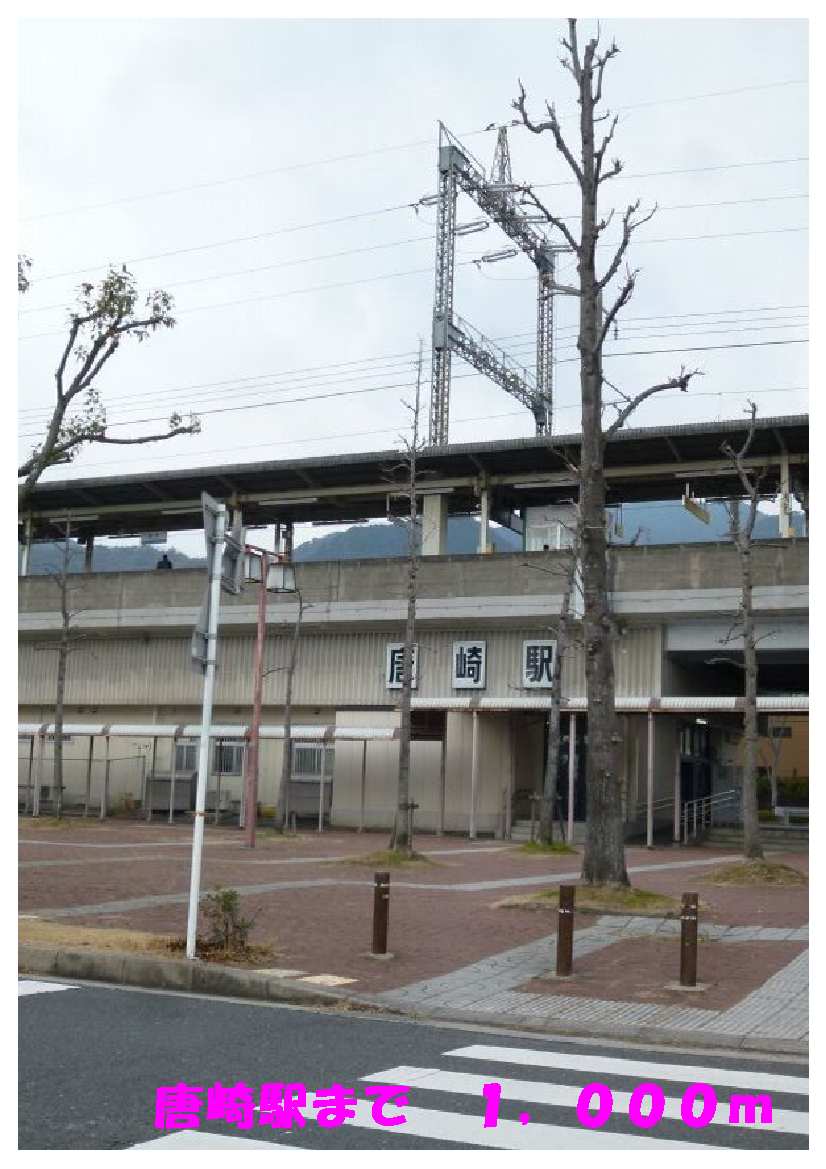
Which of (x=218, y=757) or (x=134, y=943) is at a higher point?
(x=218, y=757)

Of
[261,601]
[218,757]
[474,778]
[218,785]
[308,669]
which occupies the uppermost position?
[261,601]

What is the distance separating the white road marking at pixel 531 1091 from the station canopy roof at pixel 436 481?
27.2 m

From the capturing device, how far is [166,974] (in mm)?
10219

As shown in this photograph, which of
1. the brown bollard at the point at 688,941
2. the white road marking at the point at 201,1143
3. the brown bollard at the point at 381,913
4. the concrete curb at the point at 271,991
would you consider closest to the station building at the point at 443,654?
the brown bollard at the point at 381,913

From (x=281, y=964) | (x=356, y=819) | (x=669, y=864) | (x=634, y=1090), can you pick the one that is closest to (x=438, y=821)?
(x=356, y=819)

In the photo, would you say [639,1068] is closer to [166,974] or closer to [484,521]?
[166,974]

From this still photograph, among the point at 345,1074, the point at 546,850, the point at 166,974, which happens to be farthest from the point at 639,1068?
the point at 546,850

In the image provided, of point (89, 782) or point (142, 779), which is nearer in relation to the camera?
point (89, 782)

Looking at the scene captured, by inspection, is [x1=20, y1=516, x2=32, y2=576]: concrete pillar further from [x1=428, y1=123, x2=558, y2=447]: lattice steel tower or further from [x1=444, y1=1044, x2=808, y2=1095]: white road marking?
[x1=444, y1=1044, x2=808, y2=1095]: white road marking

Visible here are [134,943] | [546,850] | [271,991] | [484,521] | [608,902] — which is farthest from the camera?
[484,521]

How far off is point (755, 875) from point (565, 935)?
31.0 feet

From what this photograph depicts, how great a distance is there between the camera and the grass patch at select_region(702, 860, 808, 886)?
63.1 feet

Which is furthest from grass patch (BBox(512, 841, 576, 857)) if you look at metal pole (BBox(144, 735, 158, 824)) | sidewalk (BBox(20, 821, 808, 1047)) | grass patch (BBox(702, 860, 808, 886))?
metal pole (BBox(144, 735, 158, 824))

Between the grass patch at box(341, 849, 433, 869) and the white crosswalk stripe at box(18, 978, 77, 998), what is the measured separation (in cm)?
1144
